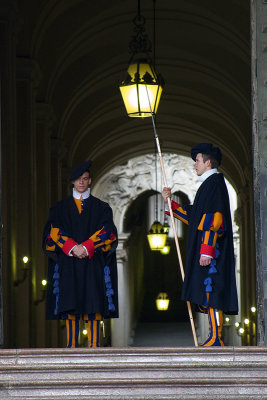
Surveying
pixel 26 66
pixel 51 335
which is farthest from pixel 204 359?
pixel 51 335

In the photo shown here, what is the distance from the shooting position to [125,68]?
22734 mm

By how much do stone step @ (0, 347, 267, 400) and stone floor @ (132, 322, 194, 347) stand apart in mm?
26412

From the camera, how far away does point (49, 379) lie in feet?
25.7

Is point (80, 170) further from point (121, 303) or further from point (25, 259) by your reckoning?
point (121, 303)

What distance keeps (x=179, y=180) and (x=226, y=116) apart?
11.4m

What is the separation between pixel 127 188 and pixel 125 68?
1380 cm

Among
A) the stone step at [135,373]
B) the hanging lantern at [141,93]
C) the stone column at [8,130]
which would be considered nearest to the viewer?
the stone step at [135,373]

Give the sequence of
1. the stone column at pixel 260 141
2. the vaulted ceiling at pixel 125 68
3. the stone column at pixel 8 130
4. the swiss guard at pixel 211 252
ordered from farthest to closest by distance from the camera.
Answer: the vaulted ceiling at pixel 125 68, the stone column at pixel 8 130, the stone column at pixel 260 141, the swiss guard at pixel 211 252

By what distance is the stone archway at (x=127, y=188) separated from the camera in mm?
35406

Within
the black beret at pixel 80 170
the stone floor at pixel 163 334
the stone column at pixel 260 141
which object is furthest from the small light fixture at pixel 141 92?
the stone floor at pixel 163 334

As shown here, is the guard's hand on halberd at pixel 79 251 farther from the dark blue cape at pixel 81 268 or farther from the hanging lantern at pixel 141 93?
the hanging lantern at pixel 141 93

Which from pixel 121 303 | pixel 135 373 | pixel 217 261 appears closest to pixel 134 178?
pixel 121 303

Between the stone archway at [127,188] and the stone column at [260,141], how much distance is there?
81.6 ft

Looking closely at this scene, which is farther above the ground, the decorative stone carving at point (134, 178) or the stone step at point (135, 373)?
the decorative stone carving at point (134, 178)
